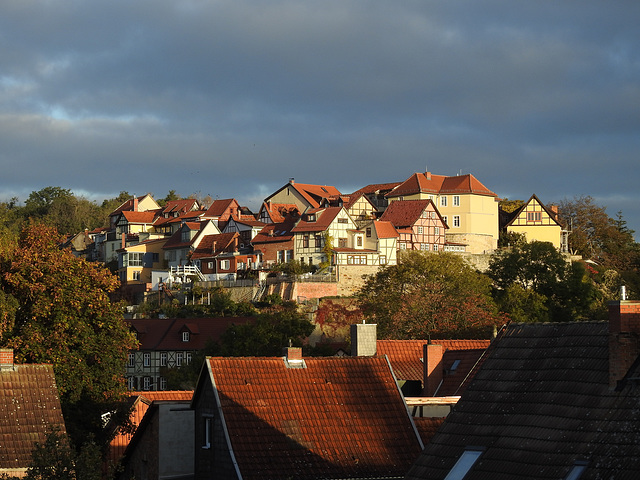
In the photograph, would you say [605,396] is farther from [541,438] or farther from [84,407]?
[84,407]

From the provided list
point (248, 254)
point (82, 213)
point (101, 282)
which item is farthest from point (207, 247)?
point (101, 282)

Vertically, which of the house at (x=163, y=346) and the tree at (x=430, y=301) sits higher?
the tree at (x=430, y=301)

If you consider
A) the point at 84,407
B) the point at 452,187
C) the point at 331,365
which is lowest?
the point at 84,407

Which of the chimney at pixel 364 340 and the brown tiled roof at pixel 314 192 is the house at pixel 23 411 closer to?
the chimney at pixel 364 340

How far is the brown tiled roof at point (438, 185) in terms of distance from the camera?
10012 cm

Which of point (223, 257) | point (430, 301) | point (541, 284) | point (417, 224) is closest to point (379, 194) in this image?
point (417, 224)

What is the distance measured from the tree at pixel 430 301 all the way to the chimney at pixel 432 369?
697 inches

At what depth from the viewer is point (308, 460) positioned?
841 inches

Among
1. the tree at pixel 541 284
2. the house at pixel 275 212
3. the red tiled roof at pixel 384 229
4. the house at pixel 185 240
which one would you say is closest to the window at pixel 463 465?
the tree at pixel 541 284

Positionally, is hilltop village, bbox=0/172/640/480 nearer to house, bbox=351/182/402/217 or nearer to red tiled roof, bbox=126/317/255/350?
A: red tiled roof, bbox=126/317/255/350

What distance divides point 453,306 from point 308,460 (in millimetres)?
36085

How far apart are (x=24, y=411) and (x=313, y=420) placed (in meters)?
7.46

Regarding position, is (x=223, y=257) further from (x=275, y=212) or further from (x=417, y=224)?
(x=417, y=224)

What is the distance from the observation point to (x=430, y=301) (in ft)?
185
